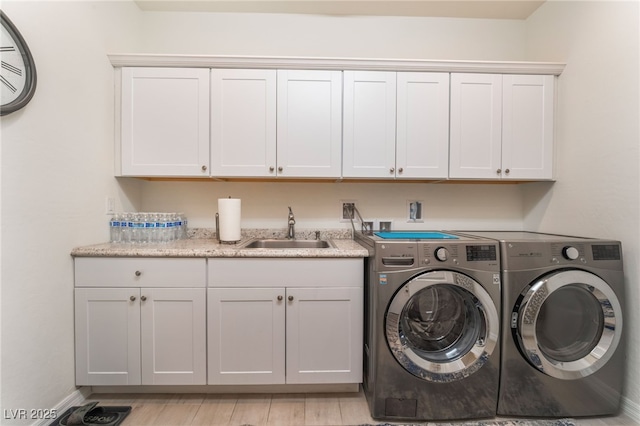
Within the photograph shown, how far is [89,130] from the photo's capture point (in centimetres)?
164

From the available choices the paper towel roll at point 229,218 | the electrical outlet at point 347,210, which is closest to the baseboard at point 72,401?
the paper towel roll at point 229,218

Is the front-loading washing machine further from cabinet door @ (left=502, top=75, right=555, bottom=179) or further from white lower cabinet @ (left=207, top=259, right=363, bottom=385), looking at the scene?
white lower cabinet @ (left=207, top=259, right=363, bottom=385)

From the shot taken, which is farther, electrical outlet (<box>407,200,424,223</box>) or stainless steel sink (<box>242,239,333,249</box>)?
electrical outlet (<box>407,200,424,223</box>)

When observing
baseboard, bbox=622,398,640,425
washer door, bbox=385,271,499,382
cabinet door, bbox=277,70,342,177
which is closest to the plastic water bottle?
cabinet door, bbox=277,70,342,177

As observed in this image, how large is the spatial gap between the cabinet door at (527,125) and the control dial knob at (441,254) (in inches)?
37.4

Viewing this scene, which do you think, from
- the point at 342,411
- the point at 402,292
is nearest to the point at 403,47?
the point at 402,292

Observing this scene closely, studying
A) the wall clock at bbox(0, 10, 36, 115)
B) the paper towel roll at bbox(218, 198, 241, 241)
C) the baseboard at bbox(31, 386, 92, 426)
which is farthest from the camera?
the paper towel roll at bbox(218, 198, 241, 241)

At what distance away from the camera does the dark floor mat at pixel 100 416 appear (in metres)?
1.40

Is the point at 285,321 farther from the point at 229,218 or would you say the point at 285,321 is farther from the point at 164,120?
the point at 164,120

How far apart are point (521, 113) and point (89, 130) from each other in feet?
9.50

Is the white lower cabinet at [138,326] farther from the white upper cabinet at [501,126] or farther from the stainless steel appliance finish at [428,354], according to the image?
the white upper cabinet at [501,126]

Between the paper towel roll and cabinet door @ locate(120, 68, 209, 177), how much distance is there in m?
0.33

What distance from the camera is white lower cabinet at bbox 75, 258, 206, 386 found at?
1.55 meters

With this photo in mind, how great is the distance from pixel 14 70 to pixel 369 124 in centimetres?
187
